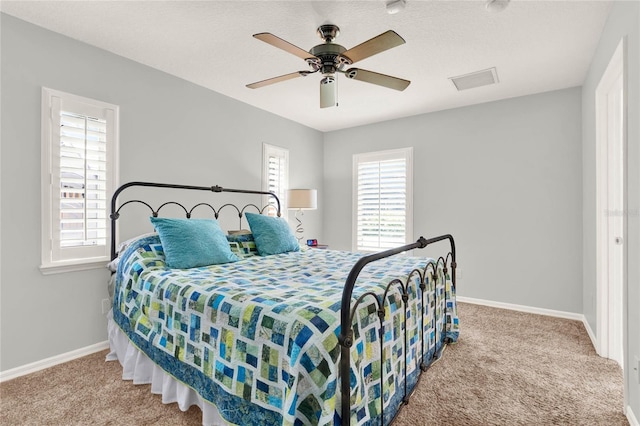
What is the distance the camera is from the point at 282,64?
296 cm

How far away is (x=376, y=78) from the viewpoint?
225 cm

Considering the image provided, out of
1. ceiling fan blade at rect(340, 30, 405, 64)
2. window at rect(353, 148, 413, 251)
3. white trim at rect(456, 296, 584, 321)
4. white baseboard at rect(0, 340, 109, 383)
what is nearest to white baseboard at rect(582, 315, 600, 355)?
white trim at rect(456, 296, 584, 321)

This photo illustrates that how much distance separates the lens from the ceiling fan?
1.83 meters

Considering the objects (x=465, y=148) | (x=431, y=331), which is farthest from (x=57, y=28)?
(x=465, y=148)

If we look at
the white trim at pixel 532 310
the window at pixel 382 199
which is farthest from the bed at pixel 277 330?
the window at pixel 382 199

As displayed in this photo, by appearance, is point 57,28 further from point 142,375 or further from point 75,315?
point 142,375

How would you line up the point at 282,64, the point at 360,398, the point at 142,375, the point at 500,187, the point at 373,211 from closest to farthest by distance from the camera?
the point at 360,398
the point at 142,375
the point at 282,64
the point at 500,187
the point at 373,211

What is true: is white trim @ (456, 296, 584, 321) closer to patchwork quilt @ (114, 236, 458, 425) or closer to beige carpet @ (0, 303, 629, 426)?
beige carpet @ (0, 303, 629, 426)

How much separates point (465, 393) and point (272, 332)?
145 centimetres

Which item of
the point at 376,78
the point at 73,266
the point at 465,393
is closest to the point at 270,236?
the point at 73,266

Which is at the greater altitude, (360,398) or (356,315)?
(356,315)

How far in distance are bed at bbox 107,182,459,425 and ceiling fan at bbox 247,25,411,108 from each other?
1.18 m

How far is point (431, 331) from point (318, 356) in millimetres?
1404

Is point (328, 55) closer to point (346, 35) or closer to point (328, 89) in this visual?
point (328, 89)
